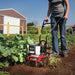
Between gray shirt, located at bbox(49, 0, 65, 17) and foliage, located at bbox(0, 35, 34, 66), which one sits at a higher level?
gray shirt, located at bbox(49, 0, 65, 17)

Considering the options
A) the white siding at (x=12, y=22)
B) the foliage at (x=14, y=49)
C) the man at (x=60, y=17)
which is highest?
the white siding at (x=12, y=22)

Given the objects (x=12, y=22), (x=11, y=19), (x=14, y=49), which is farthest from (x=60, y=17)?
(x=12, y=22)

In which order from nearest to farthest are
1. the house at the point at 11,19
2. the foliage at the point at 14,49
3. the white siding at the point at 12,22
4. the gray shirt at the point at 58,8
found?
the foliage at the point at 14,49, the gray shirt at the point at 58,8, the house at the point at 11,19, the white siding at the point at 12,22

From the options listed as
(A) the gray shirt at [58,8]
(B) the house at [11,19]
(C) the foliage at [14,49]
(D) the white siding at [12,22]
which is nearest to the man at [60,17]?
(A) the gray shirt at [58,8]

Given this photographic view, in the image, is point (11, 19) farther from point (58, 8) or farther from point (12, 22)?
point (58, 8)

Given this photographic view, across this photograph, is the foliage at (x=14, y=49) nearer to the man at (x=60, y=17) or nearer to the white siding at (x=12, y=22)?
the man at (x=60, y=17)

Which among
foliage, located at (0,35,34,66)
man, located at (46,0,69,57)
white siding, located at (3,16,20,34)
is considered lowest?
foliage, located at (0,35,34,66)

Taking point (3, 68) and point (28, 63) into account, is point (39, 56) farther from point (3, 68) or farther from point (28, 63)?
point (3, 68)

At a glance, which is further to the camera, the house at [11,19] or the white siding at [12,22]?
the white siding at [12,22]

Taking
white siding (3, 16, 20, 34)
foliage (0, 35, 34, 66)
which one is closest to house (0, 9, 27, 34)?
white siding (3, 16, 20, 34)

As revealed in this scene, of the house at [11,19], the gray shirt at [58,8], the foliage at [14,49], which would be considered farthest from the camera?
the house at [11,19]

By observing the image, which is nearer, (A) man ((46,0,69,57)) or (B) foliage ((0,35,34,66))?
(B) foliage ((0,35,34,66))

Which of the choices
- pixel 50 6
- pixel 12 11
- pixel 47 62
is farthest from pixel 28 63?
pixel 12 11

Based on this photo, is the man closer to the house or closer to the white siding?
the house
